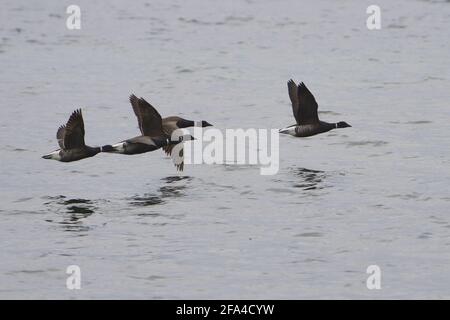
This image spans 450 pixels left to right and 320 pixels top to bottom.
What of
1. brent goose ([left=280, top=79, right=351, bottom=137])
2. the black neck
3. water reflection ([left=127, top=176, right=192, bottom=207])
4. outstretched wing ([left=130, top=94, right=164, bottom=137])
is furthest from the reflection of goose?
outstretched wing ([left=130, top=94, right=164, bottom=137])

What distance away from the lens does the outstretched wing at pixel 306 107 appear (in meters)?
23.8

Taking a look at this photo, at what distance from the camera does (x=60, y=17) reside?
1768 inches

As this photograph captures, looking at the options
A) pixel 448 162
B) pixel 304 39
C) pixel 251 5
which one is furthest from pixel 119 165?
pixel 251 5

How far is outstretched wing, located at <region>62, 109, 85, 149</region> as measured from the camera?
70.2 ft

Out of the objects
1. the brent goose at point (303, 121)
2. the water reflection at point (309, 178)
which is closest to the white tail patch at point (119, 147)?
the water reflection at point (309, 178)

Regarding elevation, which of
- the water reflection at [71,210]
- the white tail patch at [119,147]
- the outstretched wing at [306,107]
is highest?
the outstretched wing at [306,107]

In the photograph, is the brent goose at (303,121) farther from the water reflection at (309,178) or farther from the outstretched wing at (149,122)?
the outstretched wing at (149,122)

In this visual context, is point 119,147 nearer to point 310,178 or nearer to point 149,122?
point 149,122

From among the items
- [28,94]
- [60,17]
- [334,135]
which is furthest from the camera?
[60,17]

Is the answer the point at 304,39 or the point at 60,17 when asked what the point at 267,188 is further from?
the point at 60,17

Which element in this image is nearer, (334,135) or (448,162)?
(448,162)

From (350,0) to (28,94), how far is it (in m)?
A: 19.7

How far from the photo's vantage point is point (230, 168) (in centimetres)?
2436

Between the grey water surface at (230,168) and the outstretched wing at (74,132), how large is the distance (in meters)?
0.91
